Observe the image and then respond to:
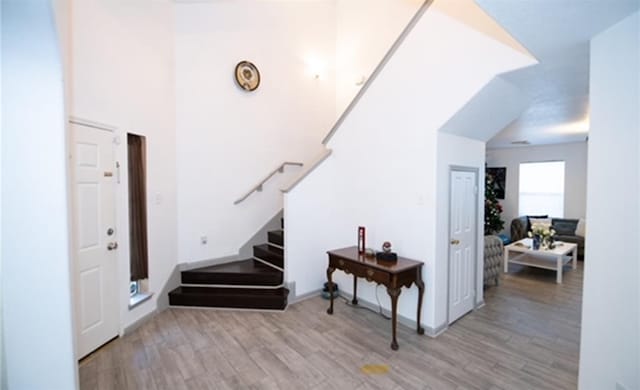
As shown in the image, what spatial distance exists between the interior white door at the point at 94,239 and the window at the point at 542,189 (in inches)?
348

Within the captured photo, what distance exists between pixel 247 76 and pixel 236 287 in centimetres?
313

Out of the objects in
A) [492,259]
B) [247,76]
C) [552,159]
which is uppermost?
[247,76]

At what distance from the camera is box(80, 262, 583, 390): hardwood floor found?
2.38 m

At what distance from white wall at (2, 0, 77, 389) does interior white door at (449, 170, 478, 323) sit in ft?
11.1

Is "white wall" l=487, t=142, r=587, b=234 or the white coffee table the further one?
"white wall" l=487, t=142, r=587, b=234

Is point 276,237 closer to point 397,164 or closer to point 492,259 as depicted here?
point 397,164

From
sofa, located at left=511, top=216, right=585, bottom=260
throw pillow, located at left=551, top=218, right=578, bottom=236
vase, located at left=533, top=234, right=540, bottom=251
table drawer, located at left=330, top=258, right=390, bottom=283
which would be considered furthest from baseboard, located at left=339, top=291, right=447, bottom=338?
throw pillow, located at left=551, top=218, right=578, bottom=236

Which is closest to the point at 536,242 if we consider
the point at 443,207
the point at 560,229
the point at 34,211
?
the point at 560,229

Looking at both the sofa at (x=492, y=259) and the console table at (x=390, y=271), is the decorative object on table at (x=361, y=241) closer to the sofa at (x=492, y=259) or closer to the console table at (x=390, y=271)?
the console table at (x=390, y=271)

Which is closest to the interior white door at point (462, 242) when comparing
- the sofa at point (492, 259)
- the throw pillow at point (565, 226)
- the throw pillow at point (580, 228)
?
the sofa at point (492, 259)

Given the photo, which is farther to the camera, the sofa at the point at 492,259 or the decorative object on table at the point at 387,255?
the sofa at the point at 492,259

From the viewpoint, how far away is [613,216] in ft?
5.41

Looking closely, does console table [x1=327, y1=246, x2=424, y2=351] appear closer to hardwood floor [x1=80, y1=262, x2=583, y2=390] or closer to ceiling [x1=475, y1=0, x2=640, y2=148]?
hardwood floor [x1=80, y1=262, x2=583, y2=390]

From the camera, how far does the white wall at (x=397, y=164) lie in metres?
2.74
